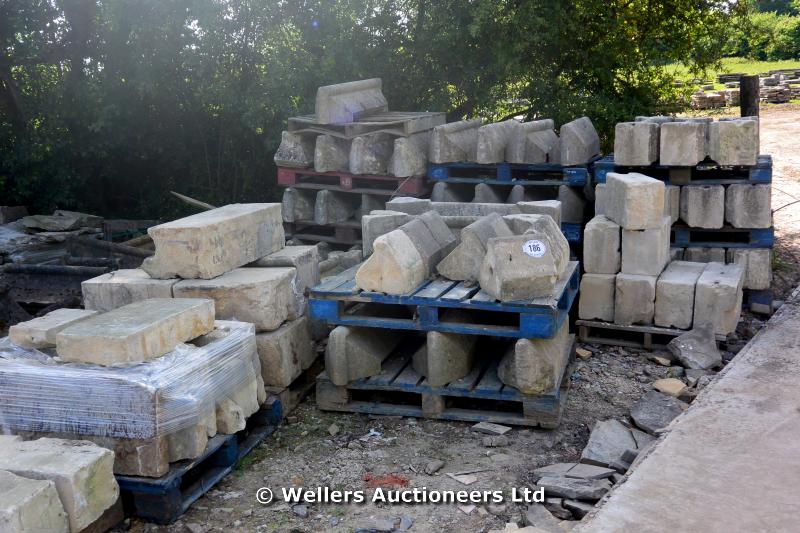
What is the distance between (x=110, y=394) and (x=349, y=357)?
1690 millimetres

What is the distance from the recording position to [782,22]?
119 ft

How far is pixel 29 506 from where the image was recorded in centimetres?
346

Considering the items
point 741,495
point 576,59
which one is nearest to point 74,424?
point 741,495

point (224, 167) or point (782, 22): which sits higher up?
point (782, 22)

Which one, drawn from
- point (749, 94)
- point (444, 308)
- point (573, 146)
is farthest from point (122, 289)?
point (749, 94)

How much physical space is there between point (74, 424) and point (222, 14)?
24.3 feet

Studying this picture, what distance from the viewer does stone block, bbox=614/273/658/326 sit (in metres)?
6.43

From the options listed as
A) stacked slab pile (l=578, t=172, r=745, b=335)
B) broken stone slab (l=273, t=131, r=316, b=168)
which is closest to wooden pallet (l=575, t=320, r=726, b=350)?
stacked slab pile (l=578, t=172, r=745, b=335)

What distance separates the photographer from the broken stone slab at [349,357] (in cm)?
541

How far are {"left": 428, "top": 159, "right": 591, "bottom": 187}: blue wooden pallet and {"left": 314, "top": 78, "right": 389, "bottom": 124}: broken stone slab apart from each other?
3.50 feet

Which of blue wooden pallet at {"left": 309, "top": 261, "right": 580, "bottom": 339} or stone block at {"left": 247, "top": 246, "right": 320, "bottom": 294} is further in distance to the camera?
stone block at {"left": 247, "top": 246, "right": 320, "bottom": 294}

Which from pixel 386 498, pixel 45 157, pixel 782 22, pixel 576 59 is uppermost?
pixel 782 22

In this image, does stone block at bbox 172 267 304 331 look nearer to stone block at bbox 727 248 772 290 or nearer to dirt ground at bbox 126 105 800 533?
dirt ground at bbox 126 105 800 533

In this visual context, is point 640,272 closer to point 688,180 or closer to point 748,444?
point 688,180
